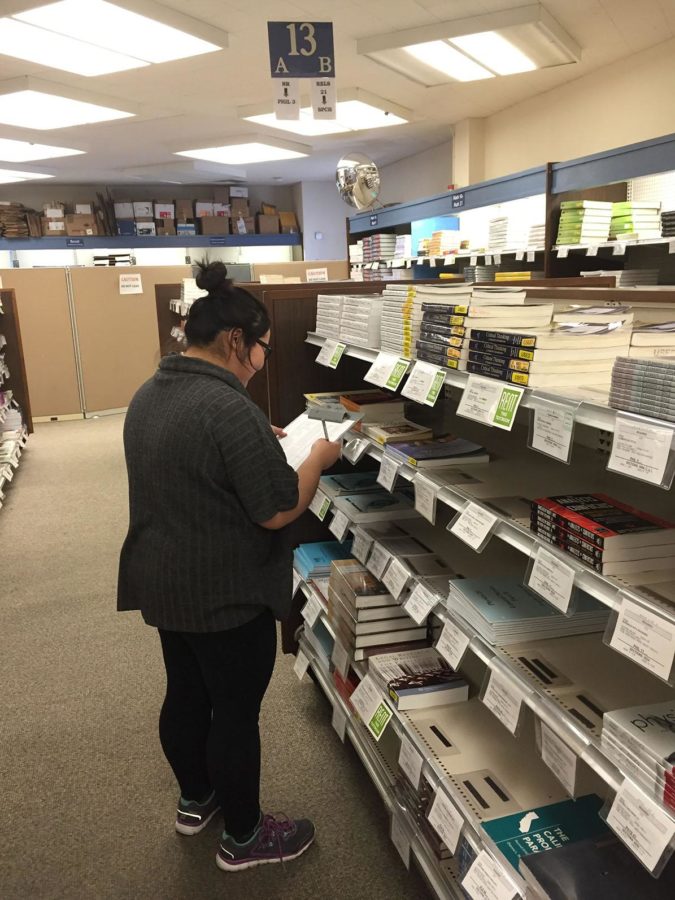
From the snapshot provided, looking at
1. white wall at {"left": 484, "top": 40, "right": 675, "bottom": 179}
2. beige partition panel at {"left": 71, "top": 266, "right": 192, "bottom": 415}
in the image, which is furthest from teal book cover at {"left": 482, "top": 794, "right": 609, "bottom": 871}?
beige partition panel at {"left": 71, "top": 266, "right": 192, "bottom": 415}

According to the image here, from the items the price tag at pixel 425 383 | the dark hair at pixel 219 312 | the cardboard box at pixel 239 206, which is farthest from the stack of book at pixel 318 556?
the cardboard box at pixel 239 206

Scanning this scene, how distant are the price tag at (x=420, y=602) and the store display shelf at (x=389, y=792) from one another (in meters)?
0.56

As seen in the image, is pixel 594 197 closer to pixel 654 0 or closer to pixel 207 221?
pixel 654 0

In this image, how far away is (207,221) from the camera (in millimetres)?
13117

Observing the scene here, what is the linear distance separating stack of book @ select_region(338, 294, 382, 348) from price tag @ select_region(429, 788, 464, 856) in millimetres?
1389

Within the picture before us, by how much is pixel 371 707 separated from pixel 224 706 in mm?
480

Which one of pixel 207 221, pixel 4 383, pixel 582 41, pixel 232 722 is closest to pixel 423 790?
pixel 232 722

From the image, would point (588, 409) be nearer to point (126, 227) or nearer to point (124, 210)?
point (126, 227)

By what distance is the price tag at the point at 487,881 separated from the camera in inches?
51.2

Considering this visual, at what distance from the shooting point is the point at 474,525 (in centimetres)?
155

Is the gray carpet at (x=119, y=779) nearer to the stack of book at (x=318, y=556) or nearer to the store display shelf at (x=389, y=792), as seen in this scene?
the store display shelf at (x=389, y=792)

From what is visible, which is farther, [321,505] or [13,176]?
[13,176]

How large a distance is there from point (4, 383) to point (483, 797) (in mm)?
6700

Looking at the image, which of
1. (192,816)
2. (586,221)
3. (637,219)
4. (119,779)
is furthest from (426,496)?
(637,219)
